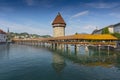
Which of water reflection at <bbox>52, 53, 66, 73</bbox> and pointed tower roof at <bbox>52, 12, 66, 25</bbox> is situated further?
pointed tower roof at <bbox>52, 12, 66, 25</bbox>

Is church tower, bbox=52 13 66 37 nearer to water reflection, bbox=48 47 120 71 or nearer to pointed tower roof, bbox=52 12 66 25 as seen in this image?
pointed tower roof, bbox=52 12 66 25

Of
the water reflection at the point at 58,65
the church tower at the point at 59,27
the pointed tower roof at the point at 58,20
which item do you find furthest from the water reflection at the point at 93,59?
the pointed tower roof at the point at 58,20

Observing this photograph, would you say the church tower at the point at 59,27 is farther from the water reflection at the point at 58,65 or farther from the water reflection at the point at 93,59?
the water reflection at the point at 58,65

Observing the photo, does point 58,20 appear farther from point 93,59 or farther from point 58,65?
point 58,65

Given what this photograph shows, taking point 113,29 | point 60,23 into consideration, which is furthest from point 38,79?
point 113,29

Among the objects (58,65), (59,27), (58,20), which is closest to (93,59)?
(58,65)

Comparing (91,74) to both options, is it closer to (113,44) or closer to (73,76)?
(73,76)

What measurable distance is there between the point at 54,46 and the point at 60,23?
7.13 meters

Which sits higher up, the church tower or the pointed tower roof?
the pointed tower roof

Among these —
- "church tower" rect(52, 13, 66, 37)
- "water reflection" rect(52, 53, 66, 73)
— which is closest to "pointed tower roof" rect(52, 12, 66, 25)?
"church tower" rect(52, 13, 66, 37)

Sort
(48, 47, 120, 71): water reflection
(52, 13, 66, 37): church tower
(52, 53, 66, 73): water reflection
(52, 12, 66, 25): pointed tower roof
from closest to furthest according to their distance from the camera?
(52, 53, 66, 73): water reflection
(48, 47, 120, 71): water reflection
(52, 13, 66, 37): church tower
(52, 12, 66, 25): pointed tower roof

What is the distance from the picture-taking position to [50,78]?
41.2ft

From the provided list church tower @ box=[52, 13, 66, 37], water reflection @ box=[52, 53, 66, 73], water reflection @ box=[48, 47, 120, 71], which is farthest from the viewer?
church tower @ box=[52, 13, 66, 37]

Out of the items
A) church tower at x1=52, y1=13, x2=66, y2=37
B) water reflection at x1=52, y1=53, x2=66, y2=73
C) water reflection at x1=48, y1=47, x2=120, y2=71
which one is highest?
church tower at x1=52, y1=13, x2=66, y2=37
